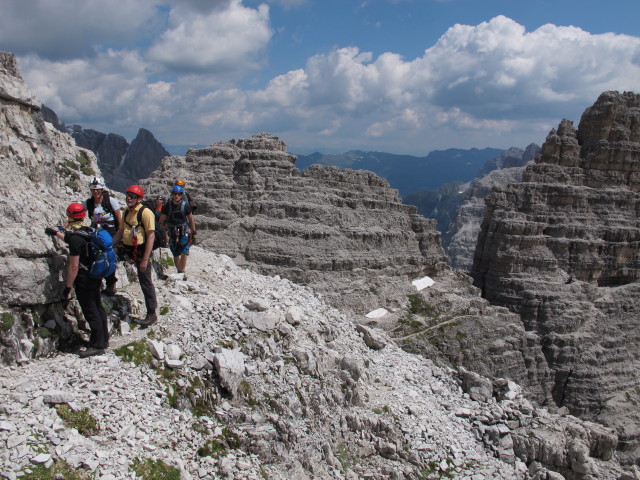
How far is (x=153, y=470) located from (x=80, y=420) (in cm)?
206

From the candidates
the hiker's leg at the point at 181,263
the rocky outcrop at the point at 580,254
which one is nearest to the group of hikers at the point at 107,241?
the hiker's leg at the point at 181,263

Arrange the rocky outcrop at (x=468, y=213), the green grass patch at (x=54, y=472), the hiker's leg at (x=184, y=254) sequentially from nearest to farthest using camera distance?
the green grass patch at (x=54, y=472)
the hiker's leg at (x=184, y=254)
the rocky outcrop at (x=468, y=213)

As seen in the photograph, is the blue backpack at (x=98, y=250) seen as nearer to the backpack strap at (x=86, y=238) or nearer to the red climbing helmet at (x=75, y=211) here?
the backpack strap at (x=86, y=238)

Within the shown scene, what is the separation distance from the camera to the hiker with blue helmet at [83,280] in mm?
12914

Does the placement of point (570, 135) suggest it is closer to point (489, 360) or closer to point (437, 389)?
point (489, 360)

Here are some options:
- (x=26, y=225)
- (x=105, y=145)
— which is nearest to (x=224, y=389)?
(x=26, y=225)

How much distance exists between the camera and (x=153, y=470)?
1162 centimetres

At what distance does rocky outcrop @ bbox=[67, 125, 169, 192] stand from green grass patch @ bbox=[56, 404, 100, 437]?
8690cm

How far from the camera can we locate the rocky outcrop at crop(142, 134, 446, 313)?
33.3 meters

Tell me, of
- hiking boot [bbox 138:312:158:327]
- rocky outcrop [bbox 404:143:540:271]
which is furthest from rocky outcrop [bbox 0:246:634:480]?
rocky outcrop [bbox 404:143:540:271]

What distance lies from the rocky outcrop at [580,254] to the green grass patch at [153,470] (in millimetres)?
38009

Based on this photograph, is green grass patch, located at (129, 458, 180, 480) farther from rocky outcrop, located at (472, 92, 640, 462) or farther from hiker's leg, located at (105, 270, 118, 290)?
rocky outcrop, located at (472, 92, 640, 462)

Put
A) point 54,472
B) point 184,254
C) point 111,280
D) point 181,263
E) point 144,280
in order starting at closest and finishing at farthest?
1. point 54,472
2. point 144,280
3. point 111,280
4. point 184,254
5. point 181,263

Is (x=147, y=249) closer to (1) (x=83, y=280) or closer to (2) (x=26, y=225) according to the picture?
(1) (x=83, y=280)
